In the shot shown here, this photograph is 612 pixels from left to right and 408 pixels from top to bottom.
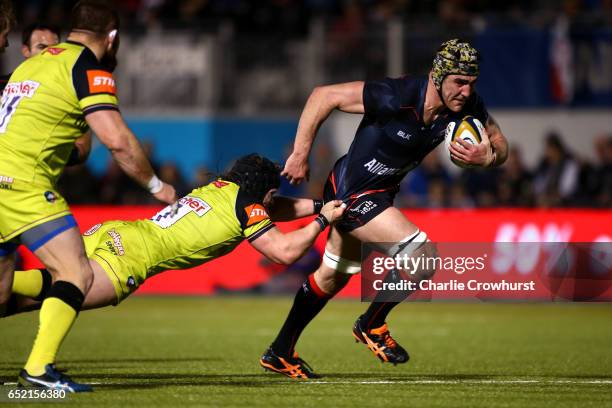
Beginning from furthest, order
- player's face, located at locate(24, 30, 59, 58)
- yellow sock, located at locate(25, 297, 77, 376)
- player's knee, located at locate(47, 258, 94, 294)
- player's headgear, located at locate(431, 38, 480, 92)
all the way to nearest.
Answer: player's face, located at locate(24, 30, 59, 58) < player's headgear, located at locate(431, 38, 480, 92) < player's knee, located at locate(47, 258, 94, 294) < yellow sock, located at locate(25, 297, 77, 376)

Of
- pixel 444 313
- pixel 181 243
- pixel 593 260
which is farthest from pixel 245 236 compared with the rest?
pixel 444 313

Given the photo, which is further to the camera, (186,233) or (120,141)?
(186,233)

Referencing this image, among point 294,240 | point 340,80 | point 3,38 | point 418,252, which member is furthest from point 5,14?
point 340,80

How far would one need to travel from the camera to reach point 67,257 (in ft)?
22.1

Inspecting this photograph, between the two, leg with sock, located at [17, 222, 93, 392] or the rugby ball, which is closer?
leg with sock, located at [17, 222, 93, 392]

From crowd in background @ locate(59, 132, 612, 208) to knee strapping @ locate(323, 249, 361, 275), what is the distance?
8188 millimetres

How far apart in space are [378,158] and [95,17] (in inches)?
99.7

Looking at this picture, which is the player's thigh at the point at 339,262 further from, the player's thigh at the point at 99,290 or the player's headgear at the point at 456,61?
the player's thigh at the point at 99,290

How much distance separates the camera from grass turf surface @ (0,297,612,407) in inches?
282

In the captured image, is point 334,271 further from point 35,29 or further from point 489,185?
point 489,185

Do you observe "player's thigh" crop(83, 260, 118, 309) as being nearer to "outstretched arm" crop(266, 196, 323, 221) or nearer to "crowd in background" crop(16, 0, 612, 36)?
"outstretched arm" crop(266, 196, 323, 221)

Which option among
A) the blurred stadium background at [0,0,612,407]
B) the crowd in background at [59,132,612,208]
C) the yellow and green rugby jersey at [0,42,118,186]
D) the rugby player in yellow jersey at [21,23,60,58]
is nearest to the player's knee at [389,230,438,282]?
the yellow and green rugby jersey at [0,42,118,186]

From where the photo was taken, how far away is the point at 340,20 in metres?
19.0

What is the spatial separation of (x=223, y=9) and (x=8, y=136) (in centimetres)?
1296
